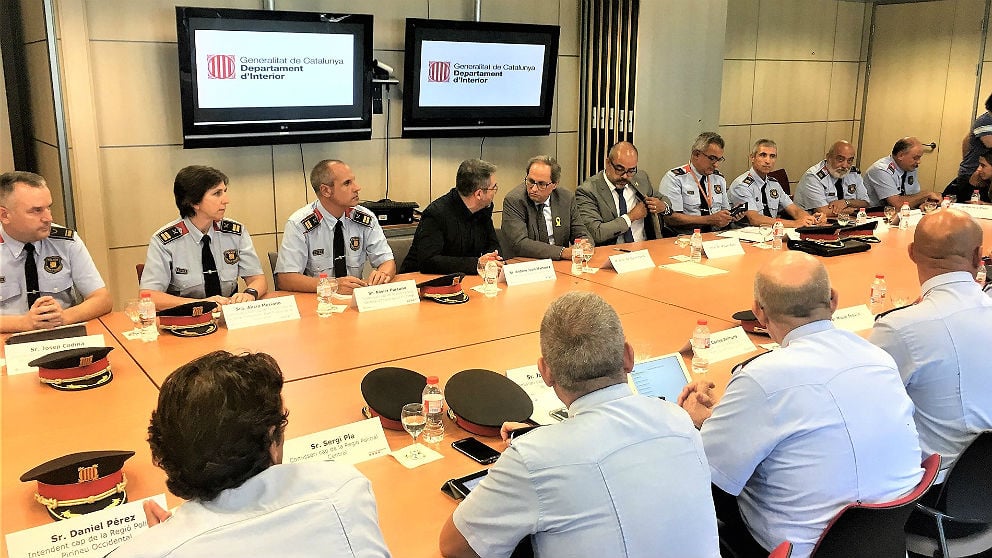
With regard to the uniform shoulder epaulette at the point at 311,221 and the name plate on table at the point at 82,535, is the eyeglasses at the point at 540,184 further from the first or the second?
the name plate on table at the point at 82,535

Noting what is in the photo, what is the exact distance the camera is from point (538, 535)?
5.21 ft

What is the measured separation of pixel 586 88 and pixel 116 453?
6050 mm

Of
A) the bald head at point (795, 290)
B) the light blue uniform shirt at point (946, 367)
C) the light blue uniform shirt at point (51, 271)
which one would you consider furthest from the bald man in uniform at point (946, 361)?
the light blue uniform shirt at point (51, 271)

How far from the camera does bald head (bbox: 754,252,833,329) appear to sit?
2.15 metres

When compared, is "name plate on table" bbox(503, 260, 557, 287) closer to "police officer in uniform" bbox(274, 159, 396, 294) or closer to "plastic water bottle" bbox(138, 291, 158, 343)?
"police officer in uniform" bbox(274, 159, 396, 294)

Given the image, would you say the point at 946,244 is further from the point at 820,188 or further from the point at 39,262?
the point at 820,188

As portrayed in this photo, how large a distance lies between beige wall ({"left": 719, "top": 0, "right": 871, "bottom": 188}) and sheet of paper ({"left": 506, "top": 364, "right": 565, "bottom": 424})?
744cm

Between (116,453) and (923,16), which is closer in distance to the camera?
(116,453)

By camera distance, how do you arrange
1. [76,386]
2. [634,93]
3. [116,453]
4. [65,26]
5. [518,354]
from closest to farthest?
[116,453], [76,386], [518,354], [65,26], [634,93]

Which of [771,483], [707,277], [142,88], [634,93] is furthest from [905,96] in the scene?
[771,483]

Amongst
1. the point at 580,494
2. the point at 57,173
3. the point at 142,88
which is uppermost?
the point at 142,88

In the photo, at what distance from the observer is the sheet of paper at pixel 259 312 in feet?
10.8

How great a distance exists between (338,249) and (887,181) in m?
5.74

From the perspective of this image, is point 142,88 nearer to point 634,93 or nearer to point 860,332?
point 634,93
